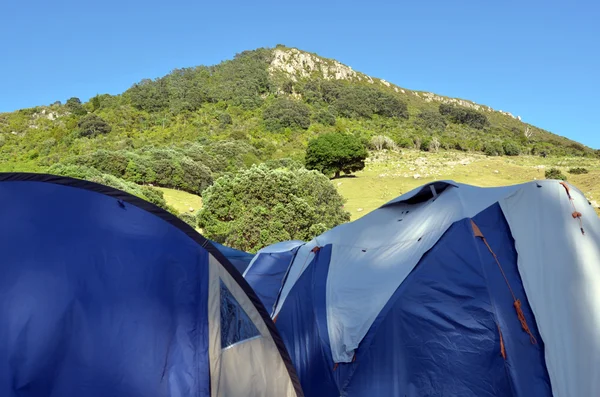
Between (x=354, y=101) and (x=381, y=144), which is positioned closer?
(x=381, y=144)

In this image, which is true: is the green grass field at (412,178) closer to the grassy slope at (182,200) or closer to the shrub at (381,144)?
the grassy slope at (182,200)

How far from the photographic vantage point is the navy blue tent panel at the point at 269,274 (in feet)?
20.8

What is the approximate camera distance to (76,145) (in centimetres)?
5062

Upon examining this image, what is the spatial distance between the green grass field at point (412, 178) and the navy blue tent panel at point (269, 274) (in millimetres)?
17936

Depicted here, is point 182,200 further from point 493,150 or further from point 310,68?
point 310,68

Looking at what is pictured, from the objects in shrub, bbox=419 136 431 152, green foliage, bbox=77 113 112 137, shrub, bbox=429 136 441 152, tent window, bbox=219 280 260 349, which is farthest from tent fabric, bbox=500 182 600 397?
green foliage, bbox=77 113 112 137

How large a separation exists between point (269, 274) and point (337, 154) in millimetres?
33299

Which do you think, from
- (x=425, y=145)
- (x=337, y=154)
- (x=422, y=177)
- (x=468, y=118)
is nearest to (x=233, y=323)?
(x=422, y=177)

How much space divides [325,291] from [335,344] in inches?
27.0

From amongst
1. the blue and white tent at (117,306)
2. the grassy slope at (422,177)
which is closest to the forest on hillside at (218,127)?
the grassy slope at (422,177)

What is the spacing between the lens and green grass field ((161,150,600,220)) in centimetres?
2848

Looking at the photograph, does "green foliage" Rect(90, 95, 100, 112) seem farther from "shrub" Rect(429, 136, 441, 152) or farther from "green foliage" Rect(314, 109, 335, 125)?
"shrub" Rect(429, 136, 441, 152)

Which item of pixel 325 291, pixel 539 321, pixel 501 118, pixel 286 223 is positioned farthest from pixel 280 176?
pixel 501 118

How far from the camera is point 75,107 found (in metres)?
72.0
